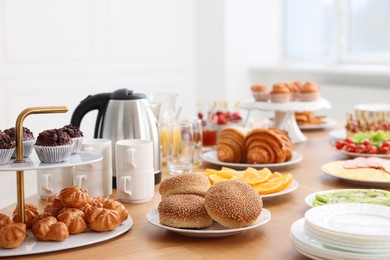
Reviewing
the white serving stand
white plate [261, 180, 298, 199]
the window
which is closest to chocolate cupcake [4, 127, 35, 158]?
white plate [261, 180, 298, 199]

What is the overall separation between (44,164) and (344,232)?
0.54 metres

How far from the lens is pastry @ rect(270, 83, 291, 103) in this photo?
8.13ft

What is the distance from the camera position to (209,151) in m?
2.17

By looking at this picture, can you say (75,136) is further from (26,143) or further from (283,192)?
(283,192)

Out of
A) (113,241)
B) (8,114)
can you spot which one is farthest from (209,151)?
(8,114)

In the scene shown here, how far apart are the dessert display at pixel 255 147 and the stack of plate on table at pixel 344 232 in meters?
0.71

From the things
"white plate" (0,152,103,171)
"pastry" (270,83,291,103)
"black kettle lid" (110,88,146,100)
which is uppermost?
"black kettle lid" (110,88,146,100)

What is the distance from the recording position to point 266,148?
6.36 feet

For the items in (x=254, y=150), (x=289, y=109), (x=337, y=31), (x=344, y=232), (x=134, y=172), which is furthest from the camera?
(x=337, y=31)

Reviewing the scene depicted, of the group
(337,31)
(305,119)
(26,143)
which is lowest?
(305,119)

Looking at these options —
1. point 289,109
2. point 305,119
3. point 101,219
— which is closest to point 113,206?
point 101,219

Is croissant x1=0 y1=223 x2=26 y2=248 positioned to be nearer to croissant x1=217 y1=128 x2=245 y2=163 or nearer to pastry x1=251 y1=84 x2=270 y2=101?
croissant x1=217 y1=128 x2=245 y2=163

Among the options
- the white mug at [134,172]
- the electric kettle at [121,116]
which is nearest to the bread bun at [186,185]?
the white mug at [134,172]

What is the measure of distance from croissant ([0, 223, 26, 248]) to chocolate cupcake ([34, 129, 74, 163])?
0.14 metres
